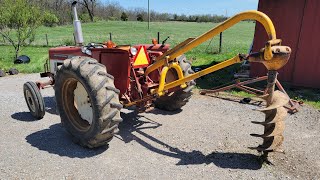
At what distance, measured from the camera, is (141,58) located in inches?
200

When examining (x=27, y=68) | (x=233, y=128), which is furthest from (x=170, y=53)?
(x=27, y=68)

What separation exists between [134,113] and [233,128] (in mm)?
1919

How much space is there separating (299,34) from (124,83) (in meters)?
5.94

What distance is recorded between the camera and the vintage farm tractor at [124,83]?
3879mm

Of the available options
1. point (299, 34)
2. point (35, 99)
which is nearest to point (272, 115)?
point (35, 99)

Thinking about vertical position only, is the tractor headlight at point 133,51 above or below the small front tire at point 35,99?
above

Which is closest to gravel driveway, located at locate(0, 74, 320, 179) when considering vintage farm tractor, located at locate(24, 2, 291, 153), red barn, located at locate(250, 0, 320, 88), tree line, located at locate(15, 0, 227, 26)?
vintage farm tractor, located at locate(24, 2, 291, 153)

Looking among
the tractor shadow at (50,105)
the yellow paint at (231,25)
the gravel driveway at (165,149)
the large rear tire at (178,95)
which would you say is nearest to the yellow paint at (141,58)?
the yellow paint at (231,25)

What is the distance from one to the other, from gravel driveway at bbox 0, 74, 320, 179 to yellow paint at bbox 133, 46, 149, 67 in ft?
3.73

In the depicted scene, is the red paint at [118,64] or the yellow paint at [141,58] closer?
the red paint at [118,64]

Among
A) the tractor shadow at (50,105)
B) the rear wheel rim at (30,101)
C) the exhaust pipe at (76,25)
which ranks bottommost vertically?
the tractor shadow at (50,105)

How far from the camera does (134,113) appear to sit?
20.1 ft

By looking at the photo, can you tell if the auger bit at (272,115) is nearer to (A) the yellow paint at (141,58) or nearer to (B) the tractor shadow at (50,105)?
(A) the yellow paint at (141,58)

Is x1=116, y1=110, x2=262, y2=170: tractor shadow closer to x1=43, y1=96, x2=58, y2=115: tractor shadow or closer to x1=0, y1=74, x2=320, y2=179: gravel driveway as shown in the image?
x1=0, y1=74, x2=320, y2=179: gravel driveway
